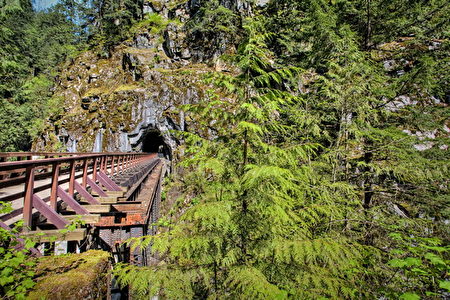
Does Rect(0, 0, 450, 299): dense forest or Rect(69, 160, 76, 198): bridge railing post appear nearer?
Rect(0, 0, 450, 299): dense forest

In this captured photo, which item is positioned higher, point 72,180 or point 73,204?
point 72,180

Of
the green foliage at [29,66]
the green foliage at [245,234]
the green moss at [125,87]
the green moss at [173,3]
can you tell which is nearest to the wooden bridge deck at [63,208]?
the green foliage at [245,234]

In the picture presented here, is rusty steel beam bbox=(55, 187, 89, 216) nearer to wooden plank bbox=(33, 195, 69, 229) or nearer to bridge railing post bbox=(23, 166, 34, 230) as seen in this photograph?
wooden plank bbox=(33, 195, 69, 229)

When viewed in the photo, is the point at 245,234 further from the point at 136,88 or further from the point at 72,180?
the point at 136,88

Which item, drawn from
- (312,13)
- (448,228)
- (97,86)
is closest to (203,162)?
(448,228)

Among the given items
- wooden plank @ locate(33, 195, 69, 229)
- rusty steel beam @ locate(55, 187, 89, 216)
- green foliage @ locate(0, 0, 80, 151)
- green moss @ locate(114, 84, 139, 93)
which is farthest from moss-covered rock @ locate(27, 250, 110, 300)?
green moss @ locate(114, 84, 139, 93)

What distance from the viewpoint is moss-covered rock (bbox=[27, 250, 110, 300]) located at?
60.4 inches

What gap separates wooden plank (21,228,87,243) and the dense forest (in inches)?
32.2

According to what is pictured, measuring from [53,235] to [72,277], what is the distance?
1237 mm

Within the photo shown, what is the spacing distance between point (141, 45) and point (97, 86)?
9.69 m

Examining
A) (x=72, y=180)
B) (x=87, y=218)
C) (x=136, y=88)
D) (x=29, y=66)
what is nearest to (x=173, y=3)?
(x=136, y=88)

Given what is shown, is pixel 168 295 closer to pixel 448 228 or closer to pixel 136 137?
pixel 448 228

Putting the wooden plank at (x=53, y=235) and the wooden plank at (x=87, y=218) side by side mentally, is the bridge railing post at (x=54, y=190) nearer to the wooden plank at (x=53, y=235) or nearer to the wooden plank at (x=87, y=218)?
the wooden plank at (x=87, y=218)

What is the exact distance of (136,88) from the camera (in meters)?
26.7
